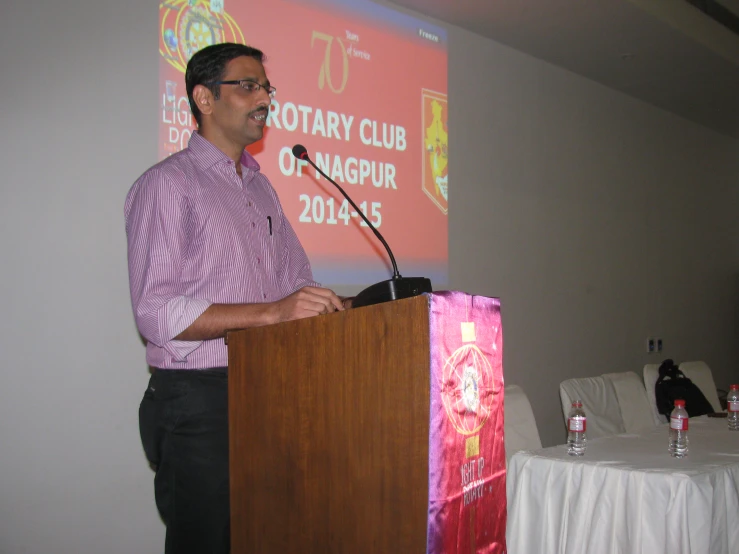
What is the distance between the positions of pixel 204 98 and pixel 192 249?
18.5 inches

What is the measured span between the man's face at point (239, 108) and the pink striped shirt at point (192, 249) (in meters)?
0.07

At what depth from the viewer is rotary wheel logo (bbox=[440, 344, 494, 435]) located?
1.11 meters

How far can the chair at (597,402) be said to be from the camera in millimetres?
3475

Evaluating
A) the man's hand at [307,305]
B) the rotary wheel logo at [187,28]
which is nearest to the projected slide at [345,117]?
the rotary wheel logo at [187,28]

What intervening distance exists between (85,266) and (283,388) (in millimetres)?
1765

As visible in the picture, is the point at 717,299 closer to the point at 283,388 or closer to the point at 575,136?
the point at 575,136

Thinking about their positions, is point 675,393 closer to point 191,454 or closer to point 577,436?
point 577,436

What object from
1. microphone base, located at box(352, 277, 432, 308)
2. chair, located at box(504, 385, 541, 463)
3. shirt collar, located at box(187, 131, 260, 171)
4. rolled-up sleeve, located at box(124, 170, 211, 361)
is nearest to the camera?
microphone base, located at box(352, 277, 432, 308)

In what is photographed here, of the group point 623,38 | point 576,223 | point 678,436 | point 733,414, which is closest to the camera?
point 678,436

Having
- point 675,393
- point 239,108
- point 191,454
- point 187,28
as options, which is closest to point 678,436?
point 675,393

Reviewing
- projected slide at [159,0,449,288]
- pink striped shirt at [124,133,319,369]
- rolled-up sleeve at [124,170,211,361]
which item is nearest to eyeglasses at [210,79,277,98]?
pink striped shirt at [124,133,319,369]

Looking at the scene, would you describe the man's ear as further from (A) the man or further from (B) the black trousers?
(B) the black trousers

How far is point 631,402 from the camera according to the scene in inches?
147

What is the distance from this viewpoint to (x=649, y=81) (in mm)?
5812
